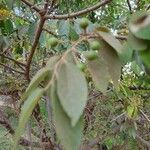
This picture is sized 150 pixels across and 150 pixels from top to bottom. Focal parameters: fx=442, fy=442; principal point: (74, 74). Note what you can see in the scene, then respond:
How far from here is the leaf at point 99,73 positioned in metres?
0.72

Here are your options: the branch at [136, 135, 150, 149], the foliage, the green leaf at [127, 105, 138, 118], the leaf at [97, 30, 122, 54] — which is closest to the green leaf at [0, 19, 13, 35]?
the foliage

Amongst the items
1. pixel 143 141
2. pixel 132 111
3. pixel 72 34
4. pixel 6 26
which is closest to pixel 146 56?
pixel 72 34

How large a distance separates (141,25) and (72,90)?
0.49 ft

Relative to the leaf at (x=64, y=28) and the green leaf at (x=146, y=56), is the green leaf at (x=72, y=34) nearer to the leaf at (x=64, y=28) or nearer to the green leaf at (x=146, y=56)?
the leaf at (x=64, y=28)

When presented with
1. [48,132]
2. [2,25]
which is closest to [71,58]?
[2,25]

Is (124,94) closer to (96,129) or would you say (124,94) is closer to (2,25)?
(96,129)

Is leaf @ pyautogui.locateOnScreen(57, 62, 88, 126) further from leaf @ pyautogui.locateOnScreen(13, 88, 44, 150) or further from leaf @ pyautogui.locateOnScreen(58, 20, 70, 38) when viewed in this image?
leaf @ pyautogui.locateOnScreen(58, 20, 70, 38)

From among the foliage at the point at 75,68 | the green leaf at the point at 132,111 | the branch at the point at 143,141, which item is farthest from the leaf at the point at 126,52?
the branch at the point at 143,141

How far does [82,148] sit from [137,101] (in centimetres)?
44

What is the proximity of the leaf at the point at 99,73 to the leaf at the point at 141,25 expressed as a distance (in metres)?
0.10

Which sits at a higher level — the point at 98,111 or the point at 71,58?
the point at 71,58

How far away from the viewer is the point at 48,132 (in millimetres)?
2289

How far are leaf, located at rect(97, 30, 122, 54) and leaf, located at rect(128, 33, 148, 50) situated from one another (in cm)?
4

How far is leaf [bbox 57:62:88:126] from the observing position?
56 cm
